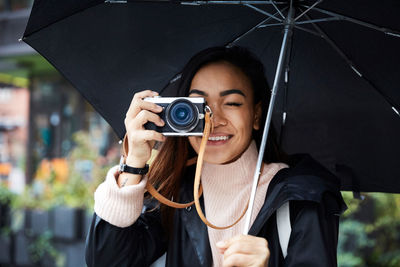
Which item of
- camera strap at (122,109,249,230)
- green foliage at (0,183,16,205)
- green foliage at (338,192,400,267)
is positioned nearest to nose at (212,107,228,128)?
camera strap at (122,109,249,230)

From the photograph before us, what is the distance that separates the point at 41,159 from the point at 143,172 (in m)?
7.97

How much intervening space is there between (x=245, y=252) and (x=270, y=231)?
0.81ft

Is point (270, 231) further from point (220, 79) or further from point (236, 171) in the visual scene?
point (220, 79)

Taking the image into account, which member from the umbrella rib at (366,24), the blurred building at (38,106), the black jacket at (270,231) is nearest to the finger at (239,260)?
the black jacket at (270,231)

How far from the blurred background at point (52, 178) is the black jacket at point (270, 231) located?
534mm

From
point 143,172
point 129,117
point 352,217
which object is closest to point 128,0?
point 129,117

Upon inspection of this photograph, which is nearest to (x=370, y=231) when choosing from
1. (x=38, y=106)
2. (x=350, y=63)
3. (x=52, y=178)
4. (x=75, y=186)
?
(x=350, y=63)

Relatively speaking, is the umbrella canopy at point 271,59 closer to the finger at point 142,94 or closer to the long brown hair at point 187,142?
the long brown hair at point 187,142

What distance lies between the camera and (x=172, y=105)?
5.22 feet

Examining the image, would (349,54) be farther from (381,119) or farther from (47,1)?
(47,1)

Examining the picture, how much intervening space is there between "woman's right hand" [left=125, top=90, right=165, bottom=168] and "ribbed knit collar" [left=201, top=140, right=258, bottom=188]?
360mm

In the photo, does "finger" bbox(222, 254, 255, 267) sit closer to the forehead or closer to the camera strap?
the camera strap

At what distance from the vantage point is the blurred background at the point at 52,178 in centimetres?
445

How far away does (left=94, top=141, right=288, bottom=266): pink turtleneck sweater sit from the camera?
162cm
